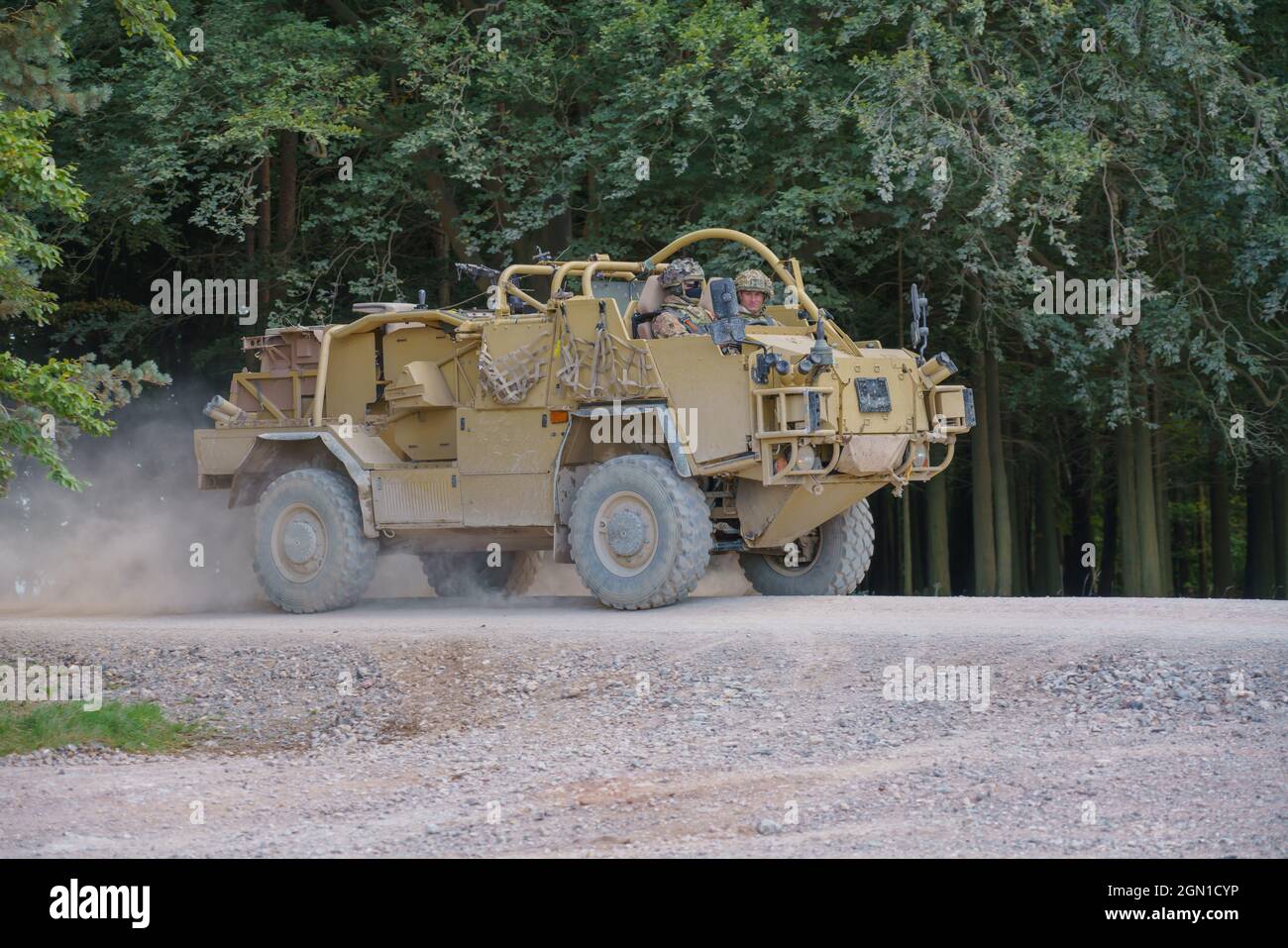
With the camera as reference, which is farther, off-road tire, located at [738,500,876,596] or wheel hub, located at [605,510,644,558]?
off-road tire, located at [738,500,876,596]

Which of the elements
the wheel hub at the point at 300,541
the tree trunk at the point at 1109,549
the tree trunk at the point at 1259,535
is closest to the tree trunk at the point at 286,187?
the wheel hub at the point at 300,541

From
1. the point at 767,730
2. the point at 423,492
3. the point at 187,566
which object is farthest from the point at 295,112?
the point at 767,730

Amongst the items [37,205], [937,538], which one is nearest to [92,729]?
[37,205]

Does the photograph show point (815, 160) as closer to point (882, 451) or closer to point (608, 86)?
point (608, 86)

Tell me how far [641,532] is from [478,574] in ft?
16.2

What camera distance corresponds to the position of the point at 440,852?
8422 mm

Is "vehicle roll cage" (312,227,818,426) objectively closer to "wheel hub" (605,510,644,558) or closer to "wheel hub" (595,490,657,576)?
"wheel hub" (595,490,657,576)

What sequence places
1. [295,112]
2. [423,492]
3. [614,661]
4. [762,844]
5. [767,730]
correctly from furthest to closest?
[295,112] → [423,492] → [614,661] → [767,730] → [762,844]

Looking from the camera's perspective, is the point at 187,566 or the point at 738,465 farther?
the point at 187,566

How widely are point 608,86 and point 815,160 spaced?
323 cm

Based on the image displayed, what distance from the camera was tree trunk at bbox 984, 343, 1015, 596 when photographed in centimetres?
2512

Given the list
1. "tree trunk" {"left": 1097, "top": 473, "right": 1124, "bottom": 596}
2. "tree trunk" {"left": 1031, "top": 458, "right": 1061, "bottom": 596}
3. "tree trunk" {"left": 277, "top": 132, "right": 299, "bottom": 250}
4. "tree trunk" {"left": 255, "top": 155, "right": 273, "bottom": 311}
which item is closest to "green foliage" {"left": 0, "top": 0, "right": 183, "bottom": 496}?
"tree trunk" {"left": 255, "top": 155, "right": 273, "bottom": 311}

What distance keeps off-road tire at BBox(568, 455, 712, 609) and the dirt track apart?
36 cm

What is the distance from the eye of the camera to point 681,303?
53.0 ft
